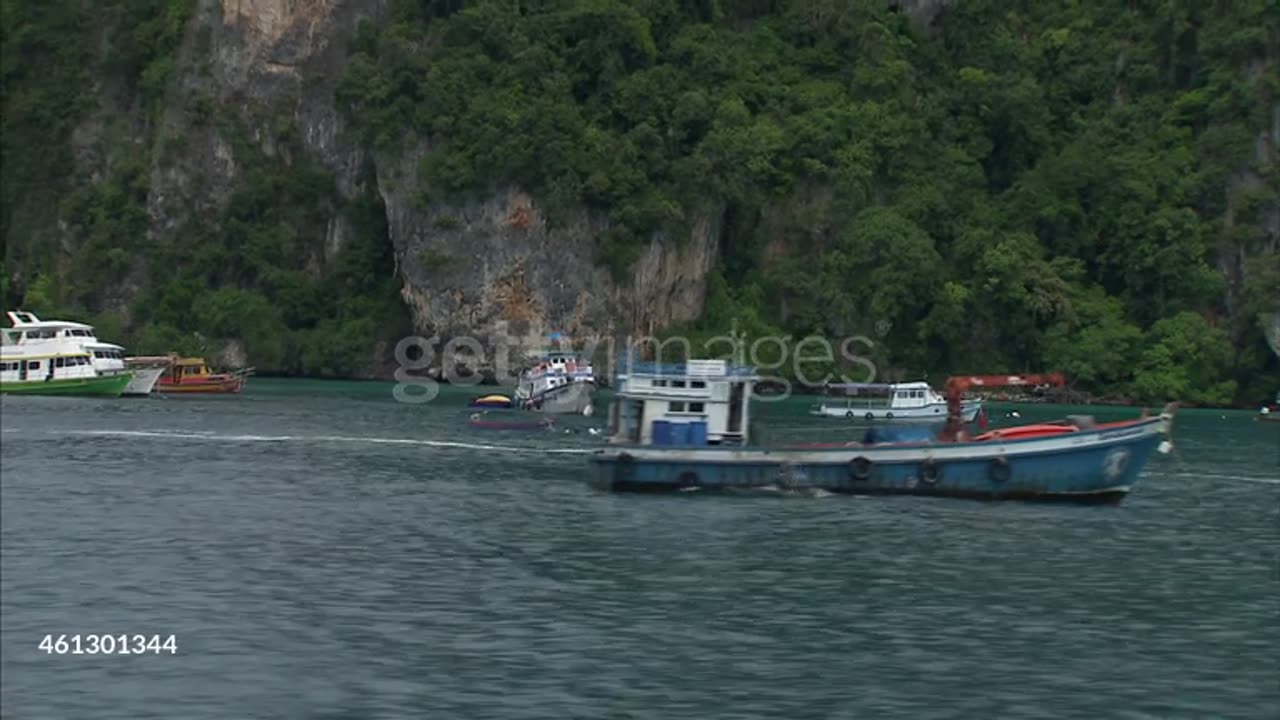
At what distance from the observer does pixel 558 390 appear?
7612cm

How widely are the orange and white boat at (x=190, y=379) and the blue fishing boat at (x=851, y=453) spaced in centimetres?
4186

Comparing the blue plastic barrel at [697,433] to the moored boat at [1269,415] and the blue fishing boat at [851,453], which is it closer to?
the blue fishing boat at [851,453]

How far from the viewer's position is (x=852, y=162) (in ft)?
323

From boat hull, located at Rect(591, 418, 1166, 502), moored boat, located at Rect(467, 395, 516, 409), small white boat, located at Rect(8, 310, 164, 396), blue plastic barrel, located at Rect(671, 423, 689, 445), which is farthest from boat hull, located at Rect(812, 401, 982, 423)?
small white boat, located at Rect(8, 310, 164, 396)

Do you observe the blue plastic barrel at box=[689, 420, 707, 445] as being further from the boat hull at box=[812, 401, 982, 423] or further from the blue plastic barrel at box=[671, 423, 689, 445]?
the boat hull at box=[812, 401, 982, 423]

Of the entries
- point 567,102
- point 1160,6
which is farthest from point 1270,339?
point 567,102

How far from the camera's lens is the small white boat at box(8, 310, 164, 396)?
78.8 metres

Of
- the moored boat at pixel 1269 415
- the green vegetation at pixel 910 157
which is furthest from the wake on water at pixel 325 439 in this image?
the green vegetation at pixel 910 157

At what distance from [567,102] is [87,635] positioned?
245ft

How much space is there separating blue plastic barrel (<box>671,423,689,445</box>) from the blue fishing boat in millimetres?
27

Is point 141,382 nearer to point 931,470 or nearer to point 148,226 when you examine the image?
point 148,226

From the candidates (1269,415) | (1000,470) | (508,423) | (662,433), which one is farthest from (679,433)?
(1269,415)

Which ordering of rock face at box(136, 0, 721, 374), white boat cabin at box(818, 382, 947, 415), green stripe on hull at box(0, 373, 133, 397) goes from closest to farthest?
white boat cabin at box(818, 382, 947, 415) < green stripe on hull at box(0, 373, 133, 397) < rock face at box(136, 0, 721, 374)

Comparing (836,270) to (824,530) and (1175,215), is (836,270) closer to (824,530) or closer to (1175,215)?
(1175,215)
